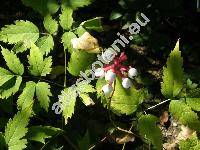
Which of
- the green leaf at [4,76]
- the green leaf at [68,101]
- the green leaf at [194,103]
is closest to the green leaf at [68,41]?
the green leaf at [68,101]

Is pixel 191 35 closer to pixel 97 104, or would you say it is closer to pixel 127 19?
pixel 127 19

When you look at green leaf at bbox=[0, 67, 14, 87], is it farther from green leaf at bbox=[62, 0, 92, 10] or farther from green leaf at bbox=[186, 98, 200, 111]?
green leaf at bbox=[186, 98, 200, 111]

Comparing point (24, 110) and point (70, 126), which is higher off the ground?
point (24, 110)

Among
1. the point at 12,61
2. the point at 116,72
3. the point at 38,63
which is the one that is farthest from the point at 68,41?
the point at 116,72

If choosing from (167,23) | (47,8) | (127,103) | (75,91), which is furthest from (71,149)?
(167,23)

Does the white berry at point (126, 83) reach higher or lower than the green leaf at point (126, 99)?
higher

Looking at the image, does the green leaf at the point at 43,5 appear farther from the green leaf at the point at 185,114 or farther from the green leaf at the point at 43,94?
the green leaf at the point at 185,114

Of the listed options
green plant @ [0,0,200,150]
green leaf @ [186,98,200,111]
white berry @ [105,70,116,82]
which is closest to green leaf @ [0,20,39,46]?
green plant @ [0,0,200,150]
